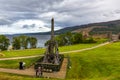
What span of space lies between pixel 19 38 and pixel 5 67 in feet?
→ 281

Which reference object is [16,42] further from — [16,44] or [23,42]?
[23,42]

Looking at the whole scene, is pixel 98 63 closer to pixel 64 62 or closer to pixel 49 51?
pixel 64 62

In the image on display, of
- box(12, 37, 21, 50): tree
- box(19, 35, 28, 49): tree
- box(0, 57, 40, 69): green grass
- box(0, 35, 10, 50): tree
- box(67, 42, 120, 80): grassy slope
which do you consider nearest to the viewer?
box(67, 42, 120, 80): grassy slope

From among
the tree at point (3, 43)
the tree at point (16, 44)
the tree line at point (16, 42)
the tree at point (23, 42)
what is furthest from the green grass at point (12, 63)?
the tree at point (23, 42)

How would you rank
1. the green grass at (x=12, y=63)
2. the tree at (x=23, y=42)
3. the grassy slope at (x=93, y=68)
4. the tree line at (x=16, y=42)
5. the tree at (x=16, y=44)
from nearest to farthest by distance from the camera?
the grassy slope at (x=93, y=68)
the green grass at (x=12, y=63)
the tree line at (x=16, y=42)
the tree at (x=16, y=44)
the tree at (x=23, y=42)

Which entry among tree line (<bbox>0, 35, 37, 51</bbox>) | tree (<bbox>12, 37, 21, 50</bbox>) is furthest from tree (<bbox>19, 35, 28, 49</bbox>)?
tree (<bbox>12, 37, 21, 50</bbox>)

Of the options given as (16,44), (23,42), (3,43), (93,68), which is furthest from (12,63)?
(23,42)

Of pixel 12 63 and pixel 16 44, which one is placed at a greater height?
pixel 12 63

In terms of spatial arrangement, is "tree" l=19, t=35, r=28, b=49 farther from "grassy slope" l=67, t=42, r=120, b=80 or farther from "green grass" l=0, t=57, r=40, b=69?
"green grass" l=0, t=57, r=40, b=69

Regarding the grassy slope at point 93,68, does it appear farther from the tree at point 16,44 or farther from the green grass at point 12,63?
the tree at point 16,44

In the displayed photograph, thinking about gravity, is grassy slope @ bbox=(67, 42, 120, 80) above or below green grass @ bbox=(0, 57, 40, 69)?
below

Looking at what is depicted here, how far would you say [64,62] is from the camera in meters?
48.6

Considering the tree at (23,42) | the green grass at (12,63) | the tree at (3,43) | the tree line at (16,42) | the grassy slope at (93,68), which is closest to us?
the grassy slope at (93,68)

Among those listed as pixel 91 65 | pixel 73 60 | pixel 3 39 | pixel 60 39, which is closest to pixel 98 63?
pixel 91 65
